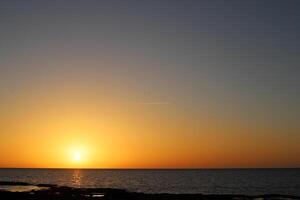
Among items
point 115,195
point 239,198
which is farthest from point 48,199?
point 239,198

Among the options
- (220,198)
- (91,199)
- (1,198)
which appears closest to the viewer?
(1,198)

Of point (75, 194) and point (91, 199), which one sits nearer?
point (91, 199)

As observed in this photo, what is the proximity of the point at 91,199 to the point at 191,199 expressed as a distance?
13609 millimetres

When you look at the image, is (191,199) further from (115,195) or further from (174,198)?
(115,195)

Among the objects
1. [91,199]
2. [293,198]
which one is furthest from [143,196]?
[293,198]

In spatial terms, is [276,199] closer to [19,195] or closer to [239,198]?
[239,198]

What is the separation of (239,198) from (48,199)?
27.0m

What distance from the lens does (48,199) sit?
48.6 meters

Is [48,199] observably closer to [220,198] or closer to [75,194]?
[75,194]

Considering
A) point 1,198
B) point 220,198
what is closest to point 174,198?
point 220,198

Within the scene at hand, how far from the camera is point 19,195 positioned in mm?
50219

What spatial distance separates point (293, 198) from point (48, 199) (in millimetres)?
35367

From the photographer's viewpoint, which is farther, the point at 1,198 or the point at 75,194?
the point at 75,194

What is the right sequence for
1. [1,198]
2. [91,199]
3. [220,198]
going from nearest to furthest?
1. [1,198]
2. [91,199]
3. [220,198]
